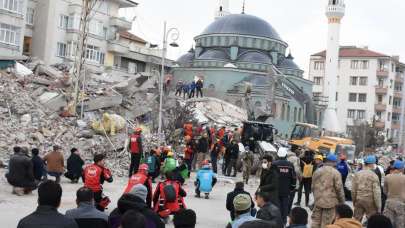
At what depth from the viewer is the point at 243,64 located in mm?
64062

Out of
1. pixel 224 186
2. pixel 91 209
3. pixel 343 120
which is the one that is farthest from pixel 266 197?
pixel 343 120

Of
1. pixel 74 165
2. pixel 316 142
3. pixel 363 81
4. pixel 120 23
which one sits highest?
pixel 120 23

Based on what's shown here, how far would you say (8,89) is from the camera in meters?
24.7

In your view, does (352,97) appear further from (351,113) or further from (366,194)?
(366,194)

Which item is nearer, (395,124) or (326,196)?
(326,196)

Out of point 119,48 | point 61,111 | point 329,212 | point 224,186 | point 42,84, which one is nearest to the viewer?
point 329,212

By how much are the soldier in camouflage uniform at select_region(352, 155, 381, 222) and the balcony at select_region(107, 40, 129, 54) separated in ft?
155

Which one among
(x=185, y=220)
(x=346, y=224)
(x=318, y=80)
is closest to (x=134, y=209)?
(x=185, y=220)

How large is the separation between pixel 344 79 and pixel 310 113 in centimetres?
4804

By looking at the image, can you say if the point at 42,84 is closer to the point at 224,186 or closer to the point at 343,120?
the point at 224,186

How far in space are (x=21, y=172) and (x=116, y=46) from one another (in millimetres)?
42960

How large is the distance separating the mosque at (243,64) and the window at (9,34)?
19.6 metres

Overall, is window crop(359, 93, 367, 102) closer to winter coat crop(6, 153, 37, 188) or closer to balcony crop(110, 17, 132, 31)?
balcony crop(110, 17, 132, 31)

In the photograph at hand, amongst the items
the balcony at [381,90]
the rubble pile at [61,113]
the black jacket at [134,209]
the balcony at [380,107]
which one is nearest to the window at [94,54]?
Answer: the rubble pile at [61,113]
